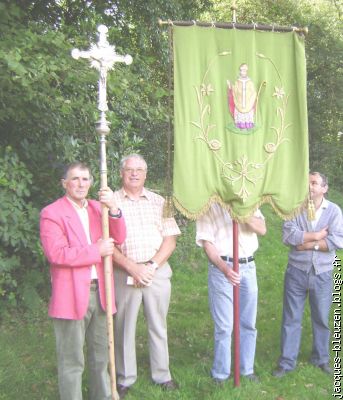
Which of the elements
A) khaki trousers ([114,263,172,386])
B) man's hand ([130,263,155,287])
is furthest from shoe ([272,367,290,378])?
man's hand ([130,263,155,287])

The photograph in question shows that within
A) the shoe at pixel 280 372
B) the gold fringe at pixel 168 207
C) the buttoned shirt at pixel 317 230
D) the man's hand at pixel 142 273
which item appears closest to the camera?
the man's hand at pixel 142 273

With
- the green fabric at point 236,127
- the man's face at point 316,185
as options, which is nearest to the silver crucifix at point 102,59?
the green fabric at point 236,127

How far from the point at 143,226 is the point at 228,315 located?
3.63 ft

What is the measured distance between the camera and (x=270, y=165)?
4.29 metres

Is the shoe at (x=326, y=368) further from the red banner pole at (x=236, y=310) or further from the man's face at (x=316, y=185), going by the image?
the man's face at (x=316, y=185)

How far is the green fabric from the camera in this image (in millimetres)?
4125

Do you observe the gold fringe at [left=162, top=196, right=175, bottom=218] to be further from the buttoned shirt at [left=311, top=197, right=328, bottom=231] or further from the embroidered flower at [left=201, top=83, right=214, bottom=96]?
the buttoned shirt at [left=311, top=197, right=328, bottom=231]

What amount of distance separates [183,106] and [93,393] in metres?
2.50

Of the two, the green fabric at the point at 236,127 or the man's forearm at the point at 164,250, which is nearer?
the green fabric at the point at 236,127

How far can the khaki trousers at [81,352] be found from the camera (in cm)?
366

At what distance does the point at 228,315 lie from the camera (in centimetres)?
433

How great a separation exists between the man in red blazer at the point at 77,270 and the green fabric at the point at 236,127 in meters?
0.79

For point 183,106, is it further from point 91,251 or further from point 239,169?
point 91,251

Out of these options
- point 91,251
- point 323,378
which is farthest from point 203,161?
point 323,378
